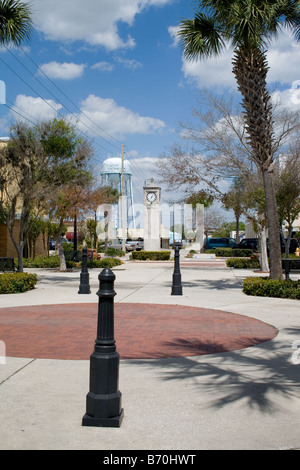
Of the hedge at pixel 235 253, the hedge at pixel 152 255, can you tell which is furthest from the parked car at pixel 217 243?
the hedge at pixel 152 255

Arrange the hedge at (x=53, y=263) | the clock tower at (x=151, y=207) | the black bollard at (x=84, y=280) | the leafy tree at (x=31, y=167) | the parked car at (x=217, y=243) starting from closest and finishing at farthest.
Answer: the black bollard at (x=84, y=280) < the leafy tree at (x=31, y=167) < the hedge at (x=53, y=263) < the clock tower at (x=151, y=207) < the parked car at (x=217, y=243)

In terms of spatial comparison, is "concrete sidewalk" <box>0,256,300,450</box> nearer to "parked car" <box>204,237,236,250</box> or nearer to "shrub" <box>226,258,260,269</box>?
"shrub" <box>226,258,260,269</box>

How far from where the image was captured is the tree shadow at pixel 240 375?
484cm

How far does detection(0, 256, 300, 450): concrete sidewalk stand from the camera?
3.82m

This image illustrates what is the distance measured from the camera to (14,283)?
1425 centimetres

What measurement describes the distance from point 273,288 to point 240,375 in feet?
25.7

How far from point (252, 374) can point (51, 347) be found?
2.98 metres

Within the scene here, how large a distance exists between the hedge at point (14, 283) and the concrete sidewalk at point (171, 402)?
816 centimetres

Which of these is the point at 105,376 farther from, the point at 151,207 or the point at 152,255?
the point at 151,207

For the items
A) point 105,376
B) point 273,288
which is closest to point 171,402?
point 105,376

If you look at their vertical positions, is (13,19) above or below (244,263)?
above

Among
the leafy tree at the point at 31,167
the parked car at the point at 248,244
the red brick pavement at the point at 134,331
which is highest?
the leafy tree at the point at 31,167

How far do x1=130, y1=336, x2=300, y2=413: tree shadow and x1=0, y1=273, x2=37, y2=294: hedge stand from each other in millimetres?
8797

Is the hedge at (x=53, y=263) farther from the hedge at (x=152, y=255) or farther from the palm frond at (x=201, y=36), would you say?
the palm frond at (x=201, y=36)
